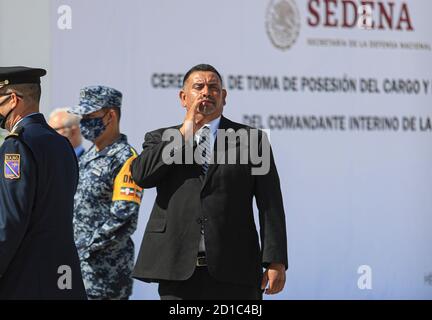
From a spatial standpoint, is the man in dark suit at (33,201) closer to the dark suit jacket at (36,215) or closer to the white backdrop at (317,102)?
the dark suit jacket at (36,215)

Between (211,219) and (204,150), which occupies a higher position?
(204,150)

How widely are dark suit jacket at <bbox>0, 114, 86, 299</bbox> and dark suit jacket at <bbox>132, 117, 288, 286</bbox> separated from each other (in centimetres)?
36

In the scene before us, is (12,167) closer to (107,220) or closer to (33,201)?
(33,201)

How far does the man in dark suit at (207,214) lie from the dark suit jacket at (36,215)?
14.7 inches

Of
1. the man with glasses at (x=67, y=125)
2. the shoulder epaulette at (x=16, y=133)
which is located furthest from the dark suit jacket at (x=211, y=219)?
the man with glasses at (x=67, y=125)

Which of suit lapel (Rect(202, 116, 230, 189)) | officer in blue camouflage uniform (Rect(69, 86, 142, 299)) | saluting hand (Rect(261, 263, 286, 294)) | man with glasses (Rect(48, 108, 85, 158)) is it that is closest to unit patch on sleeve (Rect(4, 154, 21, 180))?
suit lapel (Rect(202, 116, 230, 189))

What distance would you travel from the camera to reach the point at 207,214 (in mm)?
4055

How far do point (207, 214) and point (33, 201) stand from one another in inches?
28.8

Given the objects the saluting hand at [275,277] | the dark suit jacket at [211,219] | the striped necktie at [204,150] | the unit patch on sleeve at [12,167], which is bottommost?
the saluting hand at [275,277]

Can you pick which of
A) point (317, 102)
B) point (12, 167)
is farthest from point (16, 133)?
point (317, 102)

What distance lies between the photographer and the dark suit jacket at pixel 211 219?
4031mm

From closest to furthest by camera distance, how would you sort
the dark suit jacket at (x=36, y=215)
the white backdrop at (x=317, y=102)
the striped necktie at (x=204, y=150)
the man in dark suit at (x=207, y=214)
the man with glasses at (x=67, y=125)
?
the dark suit jacket at (x=36, y=215) → the man in dark suit at (x=207, y=214) → the striped necktie at (x=204, y=150) → the man with glasses at (x=67, y=125) → the white backdrop at (x=317, y=102)

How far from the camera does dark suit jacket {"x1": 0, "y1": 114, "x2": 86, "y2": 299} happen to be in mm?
3615
